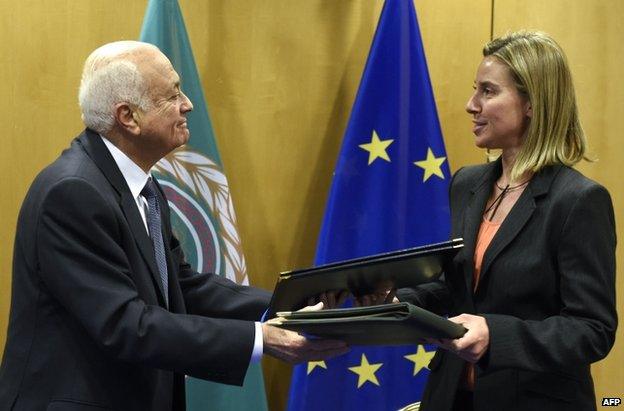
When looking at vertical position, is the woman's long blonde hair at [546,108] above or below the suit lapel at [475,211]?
above

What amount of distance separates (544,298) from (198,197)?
179cm

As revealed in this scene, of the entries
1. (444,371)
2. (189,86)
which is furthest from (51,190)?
(189,86)

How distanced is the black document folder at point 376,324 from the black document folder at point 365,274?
158 mm

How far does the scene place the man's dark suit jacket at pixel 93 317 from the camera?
217 cm

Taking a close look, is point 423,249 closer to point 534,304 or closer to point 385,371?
point 534,304

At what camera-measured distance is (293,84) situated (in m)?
4.18

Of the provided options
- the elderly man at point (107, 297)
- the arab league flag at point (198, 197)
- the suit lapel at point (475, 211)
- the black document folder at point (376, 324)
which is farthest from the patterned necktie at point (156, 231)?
the arab league flag at point (198, 197)

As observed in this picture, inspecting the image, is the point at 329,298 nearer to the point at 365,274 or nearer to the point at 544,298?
the point at 365,274

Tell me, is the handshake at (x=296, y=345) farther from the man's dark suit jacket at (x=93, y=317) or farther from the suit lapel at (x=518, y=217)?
the suit lapel at (x=518, y=217)

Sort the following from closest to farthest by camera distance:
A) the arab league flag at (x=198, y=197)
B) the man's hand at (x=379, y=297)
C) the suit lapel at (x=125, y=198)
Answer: the suit lapel at (x=125, y=198)
the man's hand at (x=379, y=297)
the arab league flag at (x=198, y=197)

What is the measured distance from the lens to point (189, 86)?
3746 millimetres

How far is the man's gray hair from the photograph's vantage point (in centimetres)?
244

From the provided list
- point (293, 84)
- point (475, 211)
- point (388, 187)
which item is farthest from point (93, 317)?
point (293, 84)

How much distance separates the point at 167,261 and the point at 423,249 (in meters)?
0.72
